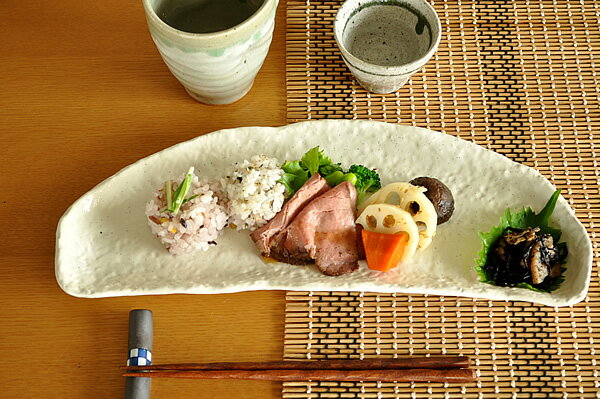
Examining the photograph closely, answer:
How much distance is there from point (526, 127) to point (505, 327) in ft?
3.74

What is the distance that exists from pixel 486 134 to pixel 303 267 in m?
1.31

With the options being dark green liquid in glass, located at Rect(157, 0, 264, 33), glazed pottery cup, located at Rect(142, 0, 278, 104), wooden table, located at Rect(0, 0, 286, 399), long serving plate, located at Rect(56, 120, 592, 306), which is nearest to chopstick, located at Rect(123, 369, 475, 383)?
wooden table, located at Rect(0, 0, 286, 399)

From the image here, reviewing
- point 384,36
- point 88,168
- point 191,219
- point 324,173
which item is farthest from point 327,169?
point 88,168

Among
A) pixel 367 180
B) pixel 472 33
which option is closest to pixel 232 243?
pixel 367 180

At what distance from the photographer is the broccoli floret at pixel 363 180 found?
9.41ft

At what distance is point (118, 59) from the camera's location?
3492 mm

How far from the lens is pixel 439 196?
277 cm

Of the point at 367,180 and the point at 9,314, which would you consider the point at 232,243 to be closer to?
the point at 367,180

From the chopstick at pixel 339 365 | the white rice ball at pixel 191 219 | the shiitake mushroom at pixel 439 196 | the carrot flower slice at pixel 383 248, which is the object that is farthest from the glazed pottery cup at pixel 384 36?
the chopstick at pixel 339 365

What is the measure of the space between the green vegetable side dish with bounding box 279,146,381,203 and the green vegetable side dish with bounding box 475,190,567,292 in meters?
0.58

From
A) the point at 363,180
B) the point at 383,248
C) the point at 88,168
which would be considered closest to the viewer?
the point at 383,248

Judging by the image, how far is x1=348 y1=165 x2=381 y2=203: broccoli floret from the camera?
287 centimetres

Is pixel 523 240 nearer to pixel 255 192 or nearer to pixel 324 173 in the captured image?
pixel 324 173

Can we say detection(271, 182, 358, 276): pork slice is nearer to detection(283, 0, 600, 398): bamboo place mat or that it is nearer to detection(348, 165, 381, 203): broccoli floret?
detection(348, 165, 381, 203): broccoli floret
